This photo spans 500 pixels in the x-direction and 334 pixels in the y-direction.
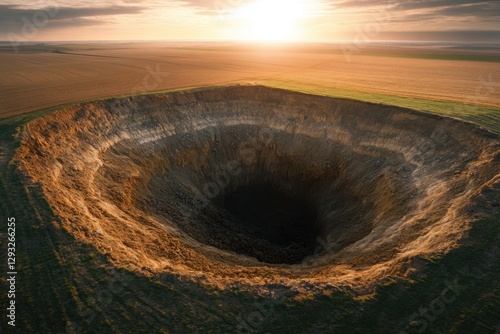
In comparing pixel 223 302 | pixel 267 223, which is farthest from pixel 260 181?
pixel 223 302

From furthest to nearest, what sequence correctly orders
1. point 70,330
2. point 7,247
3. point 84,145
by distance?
point 84,145
point 7,247
point 70,330

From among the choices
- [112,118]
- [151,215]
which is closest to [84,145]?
[112,118]

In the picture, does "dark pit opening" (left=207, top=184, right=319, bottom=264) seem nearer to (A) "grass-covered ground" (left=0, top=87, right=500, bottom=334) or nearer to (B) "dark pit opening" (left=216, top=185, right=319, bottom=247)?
(B) "dark pit opening" (left=216, top=185, right=319, bottom=247)

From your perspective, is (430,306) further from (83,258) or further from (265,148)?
(265,148)

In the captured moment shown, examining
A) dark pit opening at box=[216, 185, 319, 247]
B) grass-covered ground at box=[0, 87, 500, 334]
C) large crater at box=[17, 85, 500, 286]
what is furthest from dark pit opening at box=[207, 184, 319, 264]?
grass-covered ground at box=[0, 87, 500, 334]

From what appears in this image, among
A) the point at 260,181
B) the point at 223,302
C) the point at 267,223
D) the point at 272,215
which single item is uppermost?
the point at 223,302

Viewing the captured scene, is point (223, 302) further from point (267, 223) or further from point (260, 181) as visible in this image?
point (260, 181)

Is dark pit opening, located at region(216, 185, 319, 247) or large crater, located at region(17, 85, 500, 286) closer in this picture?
large crater, located at region(17, 85, 500, 286)
